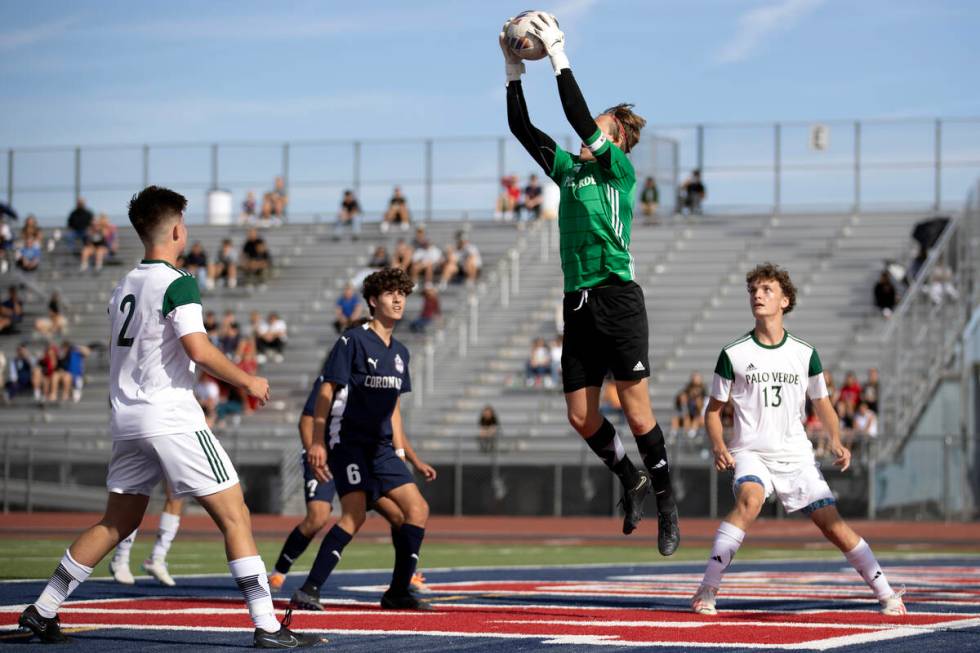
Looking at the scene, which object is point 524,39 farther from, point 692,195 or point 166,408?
point 692,195

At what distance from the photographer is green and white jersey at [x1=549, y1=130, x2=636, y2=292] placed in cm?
877

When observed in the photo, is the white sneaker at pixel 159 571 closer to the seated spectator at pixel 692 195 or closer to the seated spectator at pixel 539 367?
the seated spectator at pixel 539 367

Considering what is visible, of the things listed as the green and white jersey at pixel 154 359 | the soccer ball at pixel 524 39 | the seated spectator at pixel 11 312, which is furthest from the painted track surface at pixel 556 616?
the seated spectator at pixel 11 312

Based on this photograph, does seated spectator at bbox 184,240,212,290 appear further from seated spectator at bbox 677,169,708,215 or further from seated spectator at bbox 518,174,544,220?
seated spectator at bbox 677,169,708,215

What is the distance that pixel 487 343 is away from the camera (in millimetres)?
32500

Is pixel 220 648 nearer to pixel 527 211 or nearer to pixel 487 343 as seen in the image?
pixel 487 343

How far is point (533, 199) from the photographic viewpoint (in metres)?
37.9

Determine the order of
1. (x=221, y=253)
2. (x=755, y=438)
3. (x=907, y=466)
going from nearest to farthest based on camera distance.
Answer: (x=755, y=438) < (x=907, y=466) < (x=221, y=253)

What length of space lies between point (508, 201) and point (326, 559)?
96.3 ft

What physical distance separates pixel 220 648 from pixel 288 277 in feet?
98.4

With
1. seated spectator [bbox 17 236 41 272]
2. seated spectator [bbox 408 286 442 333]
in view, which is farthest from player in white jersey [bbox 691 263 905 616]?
seated spectator [bbox 17 236 41 272]

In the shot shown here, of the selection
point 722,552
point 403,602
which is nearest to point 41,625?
point 403,602

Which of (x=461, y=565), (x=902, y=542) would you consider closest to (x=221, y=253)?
(x=902, y=542)

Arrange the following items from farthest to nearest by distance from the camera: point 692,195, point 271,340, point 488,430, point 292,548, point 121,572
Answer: point 692,195 → point 271,340 → point 488,430 → point 121,572 → point 292,548
